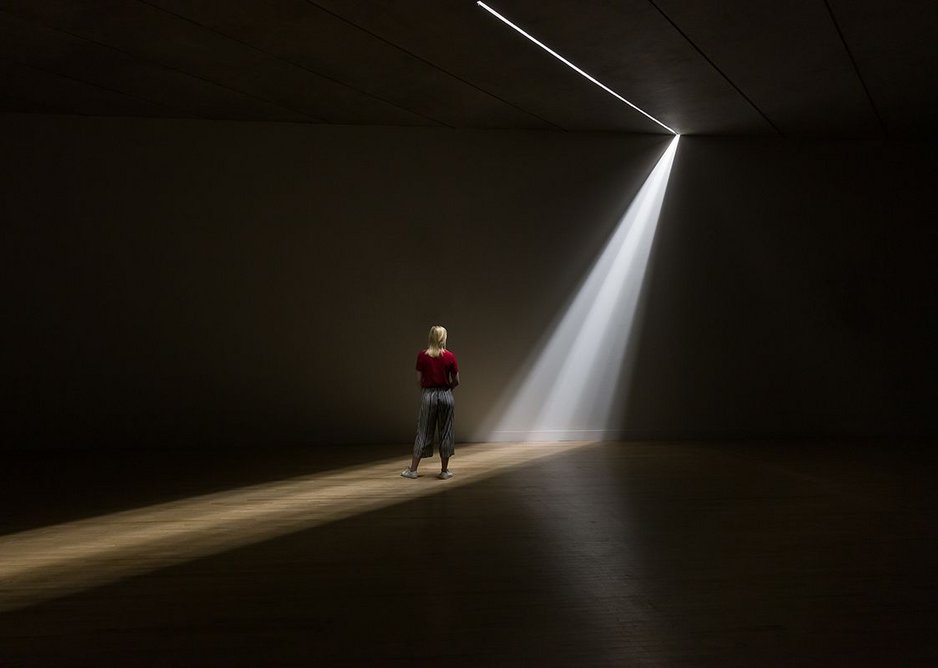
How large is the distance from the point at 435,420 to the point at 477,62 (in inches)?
129

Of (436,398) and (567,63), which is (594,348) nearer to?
A: (436,398)

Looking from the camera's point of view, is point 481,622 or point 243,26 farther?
point 243,26

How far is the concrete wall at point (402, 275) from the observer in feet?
28.6

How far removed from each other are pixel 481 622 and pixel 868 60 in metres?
6.30

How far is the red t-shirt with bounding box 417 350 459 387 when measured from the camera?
7117 mm

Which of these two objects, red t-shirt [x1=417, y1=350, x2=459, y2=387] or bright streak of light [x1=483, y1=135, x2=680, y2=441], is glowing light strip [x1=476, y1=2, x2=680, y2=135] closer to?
bright streak of light [x1=483, y1=135, x2=680, y2=441]

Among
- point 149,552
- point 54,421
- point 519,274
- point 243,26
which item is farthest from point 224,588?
point 519,274

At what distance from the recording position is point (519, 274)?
9656 mm

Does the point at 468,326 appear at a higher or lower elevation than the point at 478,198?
lower

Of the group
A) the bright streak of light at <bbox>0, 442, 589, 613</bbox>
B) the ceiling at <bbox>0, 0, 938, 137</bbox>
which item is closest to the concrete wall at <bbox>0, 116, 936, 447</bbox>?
the ceiling at <bbox>0, 0, 938, 137</bbox>

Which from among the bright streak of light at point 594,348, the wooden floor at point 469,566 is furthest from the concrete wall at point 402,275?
the wooden floor at point 469,566

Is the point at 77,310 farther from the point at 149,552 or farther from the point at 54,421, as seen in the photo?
the point at 149,552

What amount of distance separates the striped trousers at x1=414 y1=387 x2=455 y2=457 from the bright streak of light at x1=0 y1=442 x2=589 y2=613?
0.94 feet

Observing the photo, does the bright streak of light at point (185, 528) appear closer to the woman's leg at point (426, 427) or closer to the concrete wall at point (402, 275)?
the woman's leg at point (426, 427)
